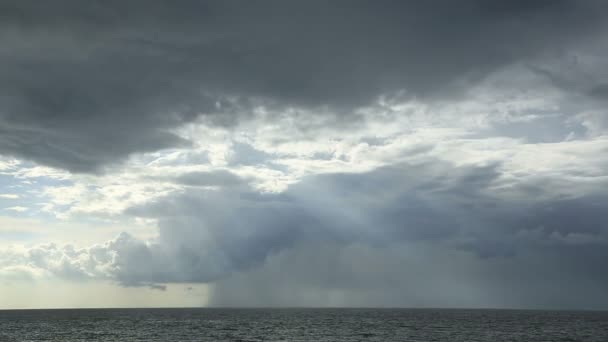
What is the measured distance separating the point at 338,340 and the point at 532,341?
39233mm

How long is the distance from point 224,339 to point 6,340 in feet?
154

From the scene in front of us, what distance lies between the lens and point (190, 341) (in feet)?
311

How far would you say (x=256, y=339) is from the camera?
97875 millimetres

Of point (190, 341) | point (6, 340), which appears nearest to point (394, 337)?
point (190, 341)

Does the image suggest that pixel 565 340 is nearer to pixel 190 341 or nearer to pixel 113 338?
pixel 190 341

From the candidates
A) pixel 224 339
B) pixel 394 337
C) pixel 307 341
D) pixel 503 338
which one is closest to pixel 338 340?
pixel 307 341

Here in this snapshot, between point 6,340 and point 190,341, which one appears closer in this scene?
point 190,341

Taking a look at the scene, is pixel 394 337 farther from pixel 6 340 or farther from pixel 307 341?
pixel 6 340

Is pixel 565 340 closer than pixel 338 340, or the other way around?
pixel 338 340

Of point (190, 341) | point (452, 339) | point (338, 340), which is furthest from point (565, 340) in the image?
point (190, 341)

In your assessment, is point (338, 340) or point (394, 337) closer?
point (338, 340)

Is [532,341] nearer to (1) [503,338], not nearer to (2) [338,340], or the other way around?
(1) [503,338]

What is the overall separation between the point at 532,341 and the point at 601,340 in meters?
19.0

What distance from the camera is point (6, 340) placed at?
340ft
